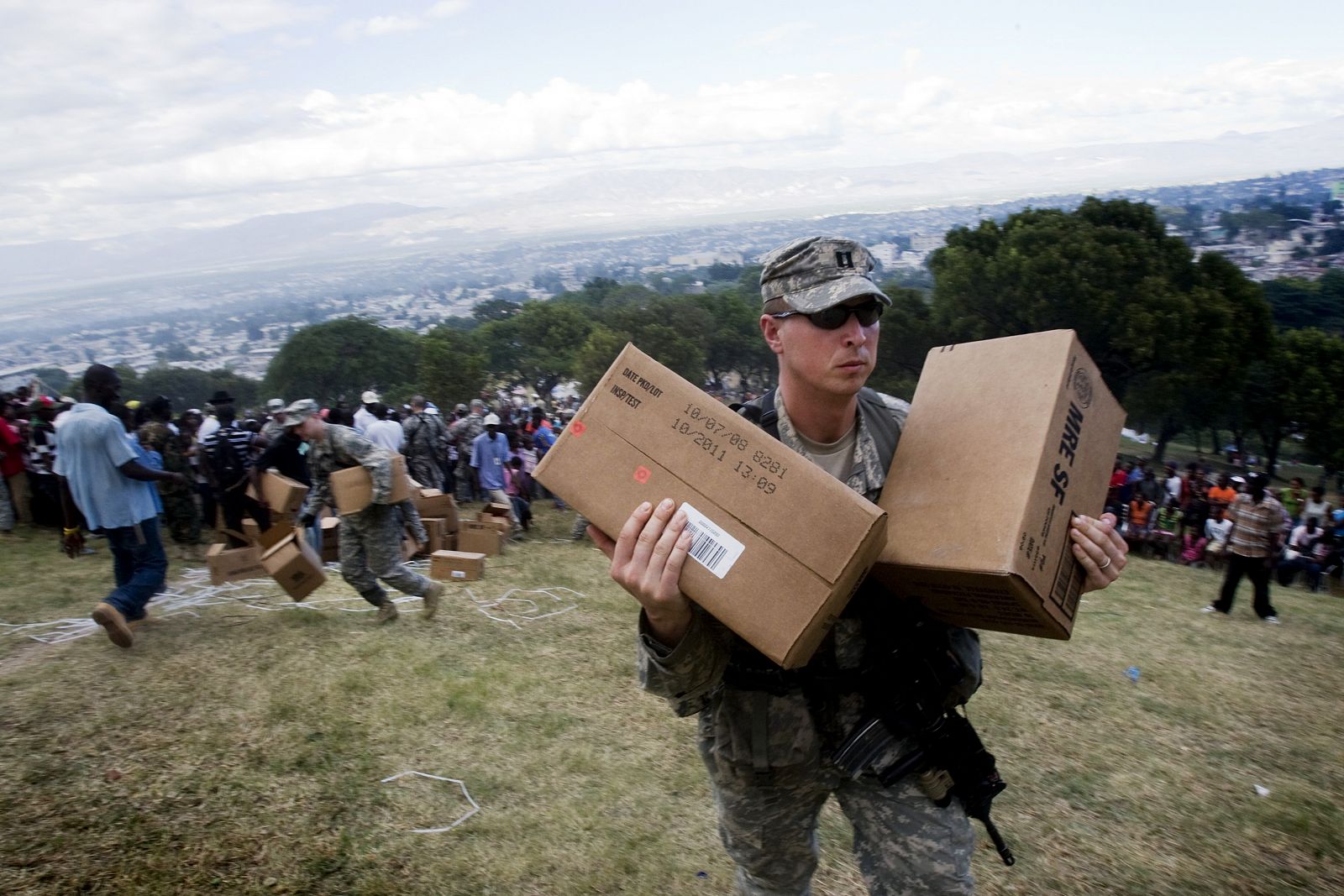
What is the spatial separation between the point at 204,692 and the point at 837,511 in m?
4.79

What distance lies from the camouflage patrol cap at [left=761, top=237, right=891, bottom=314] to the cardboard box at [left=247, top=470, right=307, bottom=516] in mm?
5578

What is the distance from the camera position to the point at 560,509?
1195 cm

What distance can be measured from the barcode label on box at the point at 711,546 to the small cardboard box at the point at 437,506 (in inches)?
279

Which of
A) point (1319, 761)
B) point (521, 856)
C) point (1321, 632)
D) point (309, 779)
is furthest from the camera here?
point (1321, 632)

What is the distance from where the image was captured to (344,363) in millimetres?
65875

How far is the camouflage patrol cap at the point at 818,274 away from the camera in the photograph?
1979mm

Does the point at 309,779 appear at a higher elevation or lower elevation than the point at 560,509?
higher

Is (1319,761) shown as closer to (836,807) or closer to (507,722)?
(836,807)

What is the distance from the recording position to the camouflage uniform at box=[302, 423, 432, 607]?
5637mm

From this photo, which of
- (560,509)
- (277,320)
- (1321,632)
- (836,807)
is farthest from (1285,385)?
(277,320)

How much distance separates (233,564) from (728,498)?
6.74 metres

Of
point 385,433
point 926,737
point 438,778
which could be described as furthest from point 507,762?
point 385,433

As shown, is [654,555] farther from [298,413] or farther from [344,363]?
[344,363]

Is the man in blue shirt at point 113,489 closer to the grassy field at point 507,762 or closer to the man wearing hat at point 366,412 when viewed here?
the grassy field at point 507,762
